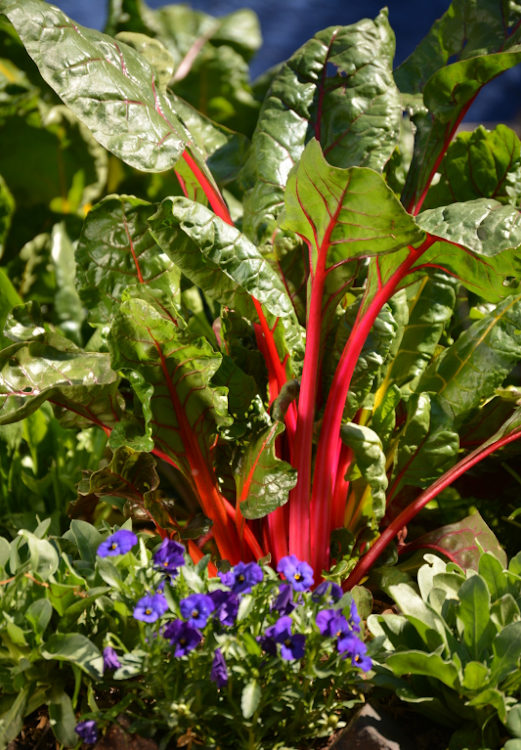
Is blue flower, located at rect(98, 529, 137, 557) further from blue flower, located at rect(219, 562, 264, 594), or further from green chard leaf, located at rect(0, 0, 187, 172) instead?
green chard leaf, located at rect(0, 0, 187, 172)

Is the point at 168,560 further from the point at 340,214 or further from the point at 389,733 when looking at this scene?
the point at 340,214

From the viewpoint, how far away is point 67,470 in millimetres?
1220

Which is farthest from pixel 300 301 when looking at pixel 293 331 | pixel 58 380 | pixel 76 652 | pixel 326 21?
pixel 326 21

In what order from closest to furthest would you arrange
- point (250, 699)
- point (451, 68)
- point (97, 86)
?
point (250, 699) → point (97, 86) → point (451, 68)

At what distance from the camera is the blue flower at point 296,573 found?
0.65 m

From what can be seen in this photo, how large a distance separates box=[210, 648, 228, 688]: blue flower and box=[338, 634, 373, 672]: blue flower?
0.38 feet

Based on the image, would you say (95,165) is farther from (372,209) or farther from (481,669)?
(481,669)

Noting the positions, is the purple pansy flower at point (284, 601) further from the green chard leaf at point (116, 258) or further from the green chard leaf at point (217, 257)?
the green chard leaf at point (116, 258)

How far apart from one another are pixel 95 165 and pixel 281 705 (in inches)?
58.5

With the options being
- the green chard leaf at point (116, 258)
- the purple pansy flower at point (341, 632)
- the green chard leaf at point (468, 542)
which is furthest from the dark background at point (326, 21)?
the purple pansy flower at point (341, 632)

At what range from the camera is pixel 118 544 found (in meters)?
0.65

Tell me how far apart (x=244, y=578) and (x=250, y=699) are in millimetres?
114

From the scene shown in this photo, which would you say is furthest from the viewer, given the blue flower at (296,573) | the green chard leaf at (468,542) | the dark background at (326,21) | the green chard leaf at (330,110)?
the dark background at (326,21)

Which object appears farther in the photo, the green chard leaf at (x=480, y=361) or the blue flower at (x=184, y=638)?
the green chard leaf at (x=480, y=361)
